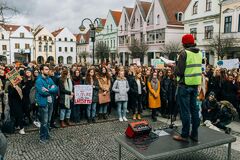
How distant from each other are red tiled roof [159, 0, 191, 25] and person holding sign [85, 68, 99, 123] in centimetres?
3370

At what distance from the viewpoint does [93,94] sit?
31.3 ft

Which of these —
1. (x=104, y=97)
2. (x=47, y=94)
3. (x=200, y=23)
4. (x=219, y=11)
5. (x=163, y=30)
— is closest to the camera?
(x=47, y=94)

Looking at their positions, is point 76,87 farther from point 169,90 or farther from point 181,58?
point 181,58

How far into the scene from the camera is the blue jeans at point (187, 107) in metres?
5.39

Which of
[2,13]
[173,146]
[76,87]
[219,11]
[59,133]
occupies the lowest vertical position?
[59,133]

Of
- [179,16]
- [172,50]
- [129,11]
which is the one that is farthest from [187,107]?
Answer: [129,11]

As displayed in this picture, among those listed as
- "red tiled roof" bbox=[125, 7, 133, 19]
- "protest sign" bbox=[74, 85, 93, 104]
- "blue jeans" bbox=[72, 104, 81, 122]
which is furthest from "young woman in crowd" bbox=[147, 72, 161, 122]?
"red tiled roof" bbox=[125, 7, 133, 19]

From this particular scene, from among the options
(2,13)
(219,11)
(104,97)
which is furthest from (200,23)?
(104,97)

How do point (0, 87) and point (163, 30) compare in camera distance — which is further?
point (163, 30)

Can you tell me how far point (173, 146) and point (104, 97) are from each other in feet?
16.3

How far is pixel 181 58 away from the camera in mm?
5176

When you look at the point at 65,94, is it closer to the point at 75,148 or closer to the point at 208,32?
the point at 75,148

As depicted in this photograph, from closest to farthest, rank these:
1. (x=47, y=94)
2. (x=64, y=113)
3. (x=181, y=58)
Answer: (x=181, y=58)
(x=47, y=94)
(x=64, y=113)

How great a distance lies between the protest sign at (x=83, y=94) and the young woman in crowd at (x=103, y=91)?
0.50 m
